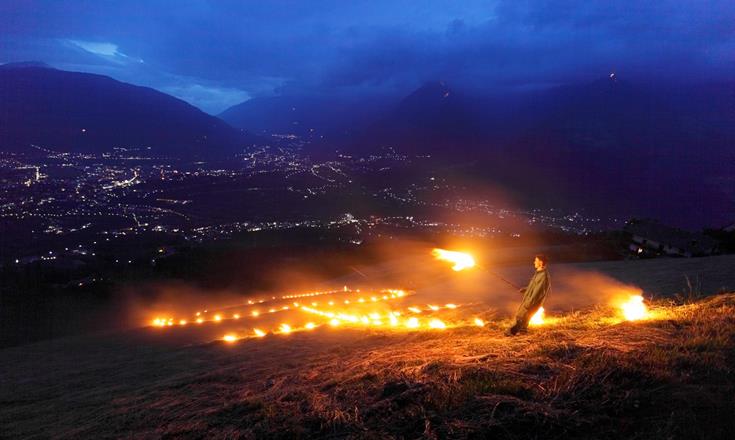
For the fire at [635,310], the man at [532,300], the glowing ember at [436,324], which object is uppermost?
the man at [532,300]

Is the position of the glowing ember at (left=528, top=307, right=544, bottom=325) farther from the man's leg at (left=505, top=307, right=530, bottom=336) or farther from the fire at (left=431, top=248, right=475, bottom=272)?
the fire at (left=431, top=248, right=475, bottom=272)

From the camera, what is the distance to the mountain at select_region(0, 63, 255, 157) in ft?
367

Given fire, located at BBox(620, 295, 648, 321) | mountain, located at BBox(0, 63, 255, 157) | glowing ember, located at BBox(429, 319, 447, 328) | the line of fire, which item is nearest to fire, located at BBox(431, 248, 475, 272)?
the line of fire

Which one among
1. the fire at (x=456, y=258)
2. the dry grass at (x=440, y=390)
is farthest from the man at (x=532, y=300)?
the fire at (x=456, y=258)

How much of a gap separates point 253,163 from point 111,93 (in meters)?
78.2

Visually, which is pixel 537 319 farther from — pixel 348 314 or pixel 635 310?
pixel 348 314

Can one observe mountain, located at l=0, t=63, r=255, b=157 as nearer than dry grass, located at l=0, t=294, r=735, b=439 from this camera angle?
No

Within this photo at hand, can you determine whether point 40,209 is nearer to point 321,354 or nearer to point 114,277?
point 114,277

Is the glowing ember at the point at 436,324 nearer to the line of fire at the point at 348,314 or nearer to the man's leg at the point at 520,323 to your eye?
the line of fire at the point at 348,314

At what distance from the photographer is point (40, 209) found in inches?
2076

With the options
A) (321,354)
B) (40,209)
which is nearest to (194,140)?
(40,209)

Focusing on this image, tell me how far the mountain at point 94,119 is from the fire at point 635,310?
121 metres

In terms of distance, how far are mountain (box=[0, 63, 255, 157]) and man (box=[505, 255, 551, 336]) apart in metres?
120

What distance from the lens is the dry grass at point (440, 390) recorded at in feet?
14.0
